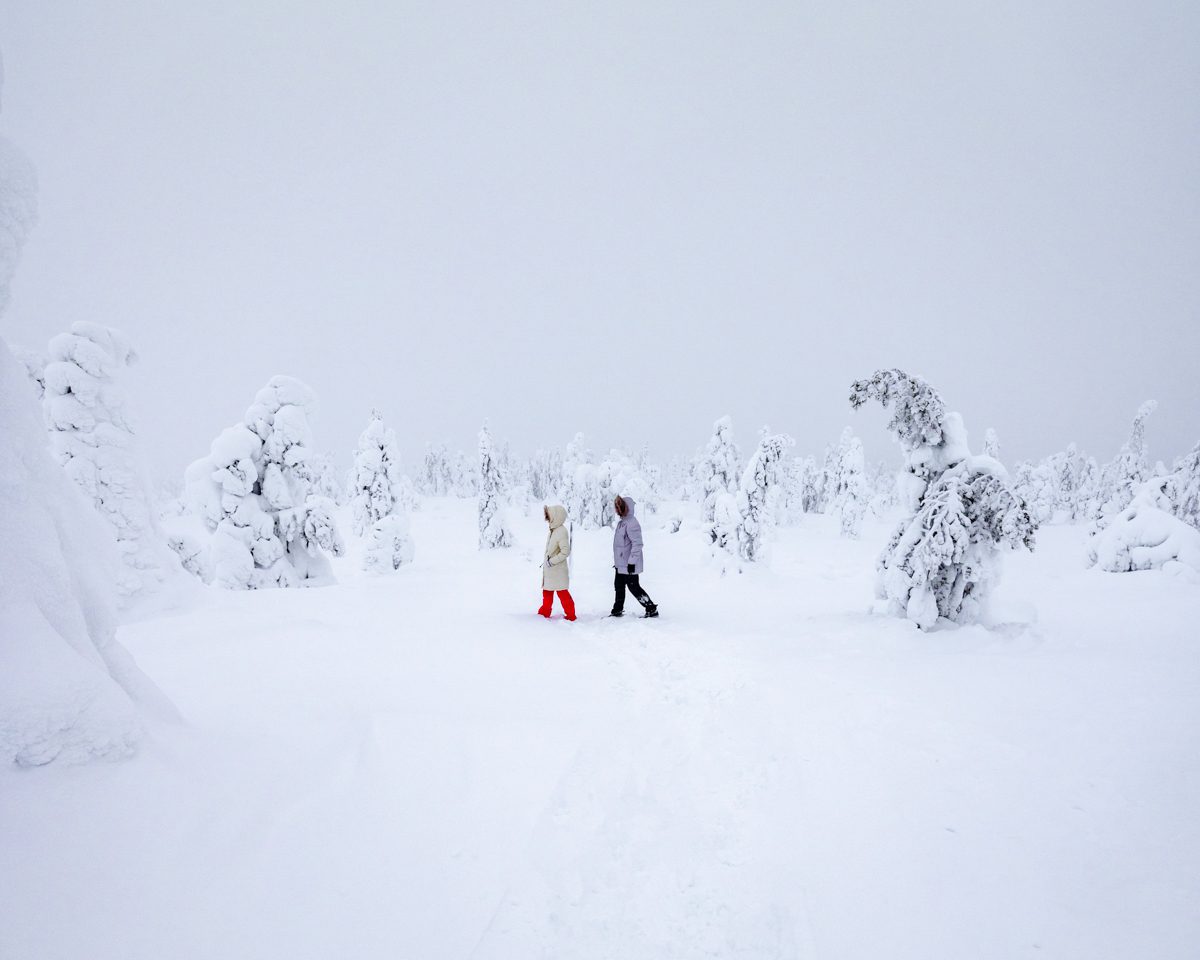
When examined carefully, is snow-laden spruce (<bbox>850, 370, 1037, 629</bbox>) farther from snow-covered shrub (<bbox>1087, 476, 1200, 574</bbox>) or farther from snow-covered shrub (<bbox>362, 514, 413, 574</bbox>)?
snow-covered shrub (<bbox>362, 514, 413, 574</bbox>)

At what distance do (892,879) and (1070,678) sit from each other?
13.9 ft

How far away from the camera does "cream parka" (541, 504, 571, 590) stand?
8.74m

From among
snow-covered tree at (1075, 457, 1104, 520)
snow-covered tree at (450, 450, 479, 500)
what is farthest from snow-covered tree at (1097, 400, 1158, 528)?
snow-covered tree at (450, 450, 479, 500)

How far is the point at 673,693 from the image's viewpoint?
19.2 feet

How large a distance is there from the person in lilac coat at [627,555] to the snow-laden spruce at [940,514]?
3.87 metres

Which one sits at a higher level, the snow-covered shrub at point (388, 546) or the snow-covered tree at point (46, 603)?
the snow-covered tree at point (46, 603)

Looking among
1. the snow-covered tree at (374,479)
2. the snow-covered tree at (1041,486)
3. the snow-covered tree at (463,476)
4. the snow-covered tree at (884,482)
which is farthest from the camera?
the snow-covered tree at (463,476)

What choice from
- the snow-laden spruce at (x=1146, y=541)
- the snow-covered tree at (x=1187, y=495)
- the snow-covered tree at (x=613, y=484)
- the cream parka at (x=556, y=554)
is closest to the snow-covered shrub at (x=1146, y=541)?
the snow-laden spruce at (x=1146, y=541)

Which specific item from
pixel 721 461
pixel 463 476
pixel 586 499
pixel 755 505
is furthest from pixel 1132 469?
pixel 463 476

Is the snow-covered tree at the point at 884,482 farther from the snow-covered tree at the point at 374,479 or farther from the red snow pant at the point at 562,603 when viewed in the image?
the red snow pant at the point at 562,603

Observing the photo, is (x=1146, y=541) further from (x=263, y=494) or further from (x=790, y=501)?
(x=790, y=501)

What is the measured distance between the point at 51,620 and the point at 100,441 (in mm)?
11316

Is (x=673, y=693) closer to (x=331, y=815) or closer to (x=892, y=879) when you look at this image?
(x=892, y=879)

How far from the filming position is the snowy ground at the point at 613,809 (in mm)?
2451
